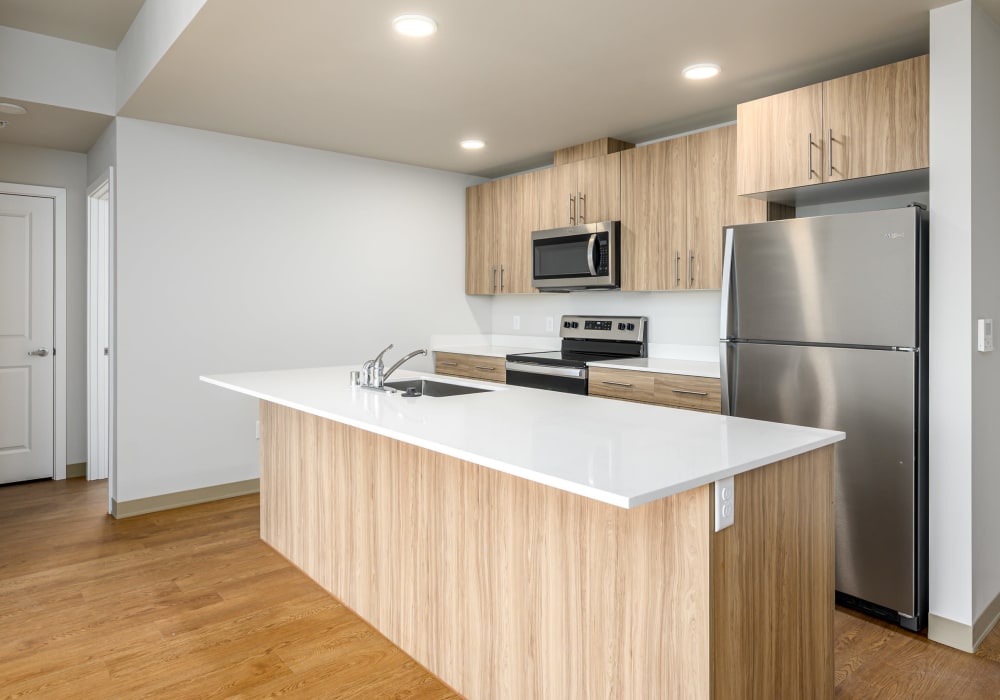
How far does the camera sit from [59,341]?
4.64m

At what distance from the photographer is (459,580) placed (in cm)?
208

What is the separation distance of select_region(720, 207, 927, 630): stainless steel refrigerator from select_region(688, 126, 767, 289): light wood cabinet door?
0.58 metres

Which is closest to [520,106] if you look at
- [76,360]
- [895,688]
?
[895,688]

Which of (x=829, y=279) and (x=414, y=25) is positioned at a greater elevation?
(x=414, y=25)

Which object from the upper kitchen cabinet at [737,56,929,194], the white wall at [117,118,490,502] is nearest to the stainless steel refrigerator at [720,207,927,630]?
the upper kitchen cabinet at [737,56,929,194]

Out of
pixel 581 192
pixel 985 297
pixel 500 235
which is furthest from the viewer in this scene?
pixel 500 235

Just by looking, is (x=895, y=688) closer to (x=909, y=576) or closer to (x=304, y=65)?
(x=909, y=576)

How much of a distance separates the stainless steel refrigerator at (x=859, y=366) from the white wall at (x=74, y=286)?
455cm

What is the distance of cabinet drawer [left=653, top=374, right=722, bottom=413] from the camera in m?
3.22

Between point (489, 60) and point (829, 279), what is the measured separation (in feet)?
5.71

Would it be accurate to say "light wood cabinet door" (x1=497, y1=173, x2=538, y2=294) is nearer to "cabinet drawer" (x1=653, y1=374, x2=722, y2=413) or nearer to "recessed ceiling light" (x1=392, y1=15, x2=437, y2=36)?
"cabinet drawer" (x1=653, y1=374, x2=722, y2=413)

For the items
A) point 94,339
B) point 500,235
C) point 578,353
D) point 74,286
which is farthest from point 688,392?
point 74,286

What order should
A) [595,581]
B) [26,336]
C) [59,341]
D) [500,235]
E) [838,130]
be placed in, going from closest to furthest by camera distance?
[595,581], [838,130], [26,336], [59,341], [500,235]

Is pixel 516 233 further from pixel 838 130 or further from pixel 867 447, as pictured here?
pixel 867 447
